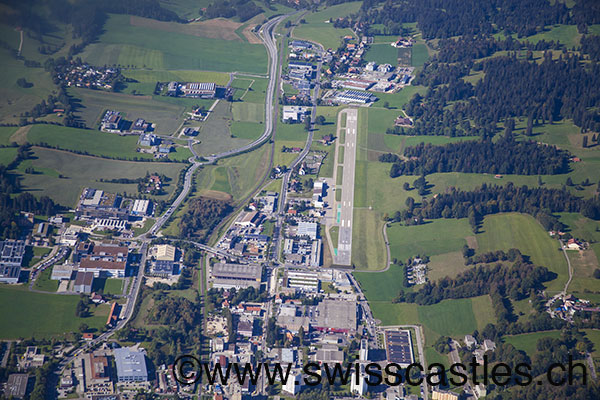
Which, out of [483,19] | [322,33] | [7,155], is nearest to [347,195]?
[7,155]

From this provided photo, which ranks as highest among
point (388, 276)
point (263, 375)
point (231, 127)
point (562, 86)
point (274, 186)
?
point (562, 86)

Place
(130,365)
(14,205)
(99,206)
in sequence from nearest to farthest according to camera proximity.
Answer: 1. (130,365)
2. (14,205)
3. (99,206)

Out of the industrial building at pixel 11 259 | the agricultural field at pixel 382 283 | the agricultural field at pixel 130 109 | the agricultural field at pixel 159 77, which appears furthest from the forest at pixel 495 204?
the agricultural field at pixel 159 77

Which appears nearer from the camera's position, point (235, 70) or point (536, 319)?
point (536, 319)

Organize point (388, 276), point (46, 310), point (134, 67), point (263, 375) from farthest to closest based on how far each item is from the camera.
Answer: point (134, 67) → point (388, 276) → point (46, 310) → point (263, 375)

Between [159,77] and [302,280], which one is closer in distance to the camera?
[302,280]

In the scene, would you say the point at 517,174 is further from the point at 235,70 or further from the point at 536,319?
the point at 235,70

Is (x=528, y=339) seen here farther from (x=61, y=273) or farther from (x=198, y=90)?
(x=198, y=90)

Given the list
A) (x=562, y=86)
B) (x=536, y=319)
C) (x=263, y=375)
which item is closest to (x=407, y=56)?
(x=562, y=86)
